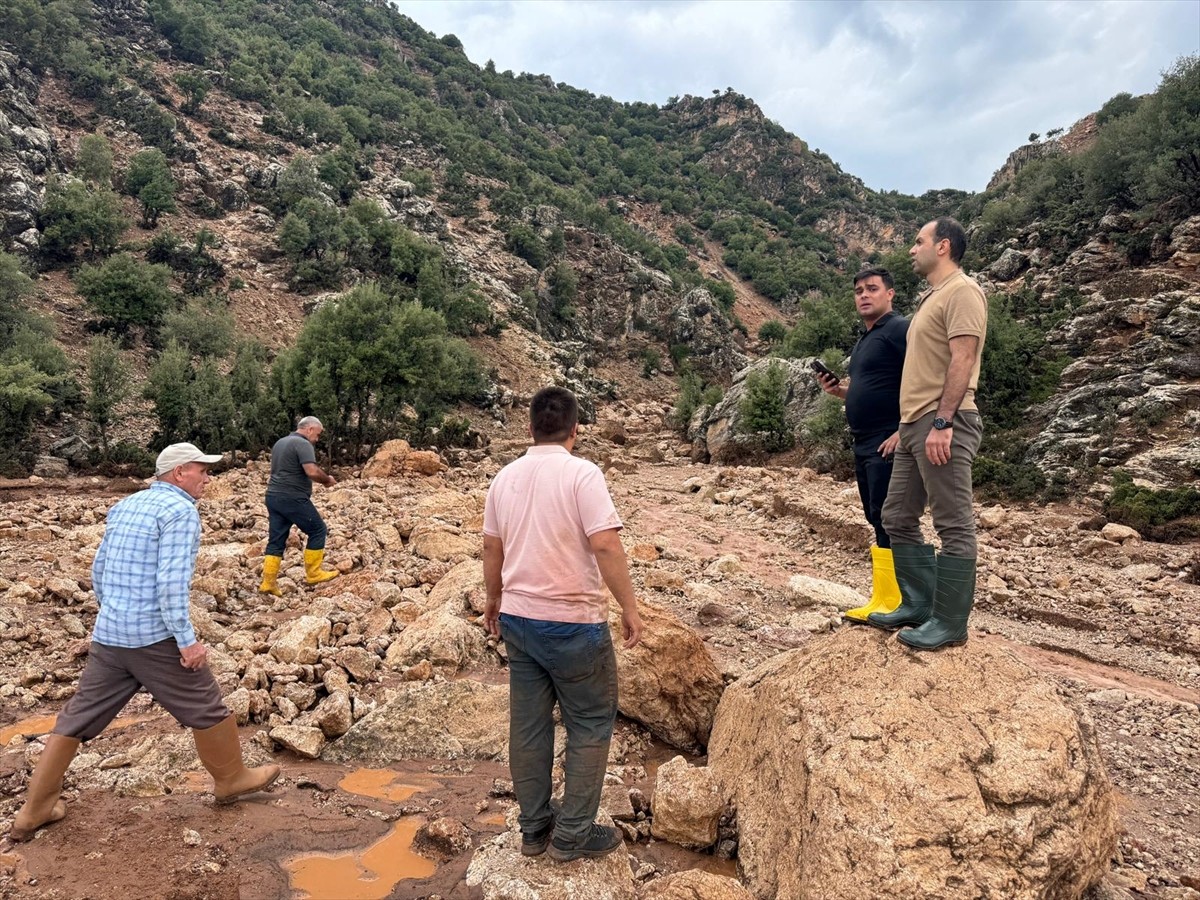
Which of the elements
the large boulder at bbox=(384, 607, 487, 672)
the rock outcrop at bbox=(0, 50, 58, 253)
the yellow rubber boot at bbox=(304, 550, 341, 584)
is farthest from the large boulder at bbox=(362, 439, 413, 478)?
the rock outcrop at bbox=(0, 50, 58, 253)

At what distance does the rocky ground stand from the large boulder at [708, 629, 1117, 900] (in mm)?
407

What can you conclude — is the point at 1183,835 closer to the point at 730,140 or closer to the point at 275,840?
the point at 275,840

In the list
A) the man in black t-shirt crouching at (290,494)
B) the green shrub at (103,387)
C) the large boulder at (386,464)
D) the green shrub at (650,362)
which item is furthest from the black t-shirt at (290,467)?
the green shrub at (650,362)

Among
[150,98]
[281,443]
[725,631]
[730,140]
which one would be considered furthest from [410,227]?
[730,140]

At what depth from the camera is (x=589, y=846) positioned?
2.70 metres

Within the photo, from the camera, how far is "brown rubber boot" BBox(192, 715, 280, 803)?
334 cm

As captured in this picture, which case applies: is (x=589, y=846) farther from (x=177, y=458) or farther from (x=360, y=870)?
(x=177, y=458)

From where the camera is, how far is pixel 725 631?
642cm

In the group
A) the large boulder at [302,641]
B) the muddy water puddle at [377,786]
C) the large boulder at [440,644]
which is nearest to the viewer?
the muddy water puddle at [377,786]

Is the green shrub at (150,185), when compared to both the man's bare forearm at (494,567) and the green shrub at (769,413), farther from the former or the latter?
the man's bare forearm at (494,567)

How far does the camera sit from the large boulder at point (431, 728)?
4180 mm

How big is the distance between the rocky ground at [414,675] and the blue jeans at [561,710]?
1.55 ft

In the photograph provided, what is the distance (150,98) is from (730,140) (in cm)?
7710

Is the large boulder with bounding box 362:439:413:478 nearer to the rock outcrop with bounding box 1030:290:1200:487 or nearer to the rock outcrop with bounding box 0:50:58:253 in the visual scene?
the rock outcrop with bounding box 1030:290:1200:487
